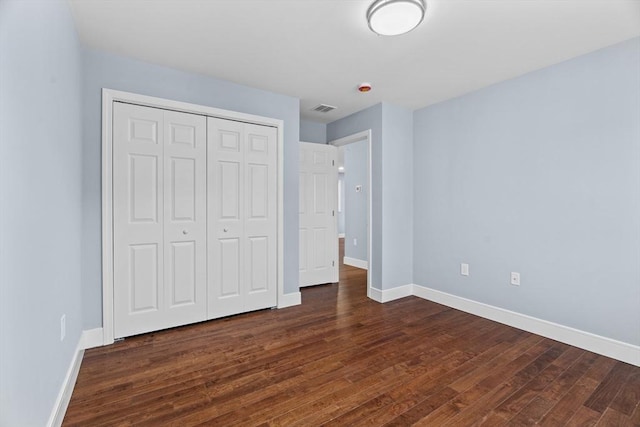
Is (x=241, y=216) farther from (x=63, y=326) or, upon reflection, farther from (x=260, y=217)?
(x=63, y=326)

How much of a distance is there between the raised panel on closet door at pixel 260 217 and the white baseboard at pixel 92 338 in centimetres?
128

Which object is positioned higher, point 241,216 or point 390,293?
point 241,216

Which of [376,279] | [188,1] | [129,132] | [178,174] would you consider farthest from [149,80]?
[376,279]

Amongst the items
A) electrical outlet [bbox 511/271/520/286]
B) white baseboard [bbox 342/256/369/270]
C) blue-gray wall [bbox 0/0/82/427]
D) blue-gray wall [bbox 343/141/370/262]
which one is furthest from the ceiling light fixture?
white baseboard [bbox 342/256/369/270]

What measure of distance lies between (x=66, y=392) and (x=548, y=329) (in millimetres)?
3769

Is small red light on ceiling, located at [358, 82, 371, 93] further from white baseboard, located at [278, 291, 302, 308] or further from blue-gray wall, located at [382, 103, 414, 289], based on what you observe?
white baseboard, located at [278, 291, 302, 308]

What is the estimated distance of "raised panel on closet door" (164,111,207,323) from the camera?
2.80 metres

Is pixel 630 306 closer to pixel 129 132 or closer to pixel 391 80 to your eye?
pixel 391 80

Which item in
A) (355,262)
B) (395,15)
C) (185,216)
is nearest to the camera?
(395,15)

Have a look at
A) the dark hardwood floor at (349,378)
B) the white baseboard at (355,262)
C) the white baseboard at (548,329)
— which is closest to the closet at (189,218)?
the dark hardwood floor at (349,378)

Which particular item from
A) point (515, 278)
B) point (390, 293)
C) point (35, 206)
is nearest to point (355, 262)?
point (390, 293)

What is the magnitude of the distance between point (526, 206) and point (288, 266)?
2585 millimetres

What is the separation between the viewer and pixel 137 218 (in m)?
2.66

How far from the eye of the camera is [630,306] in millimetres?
2293
